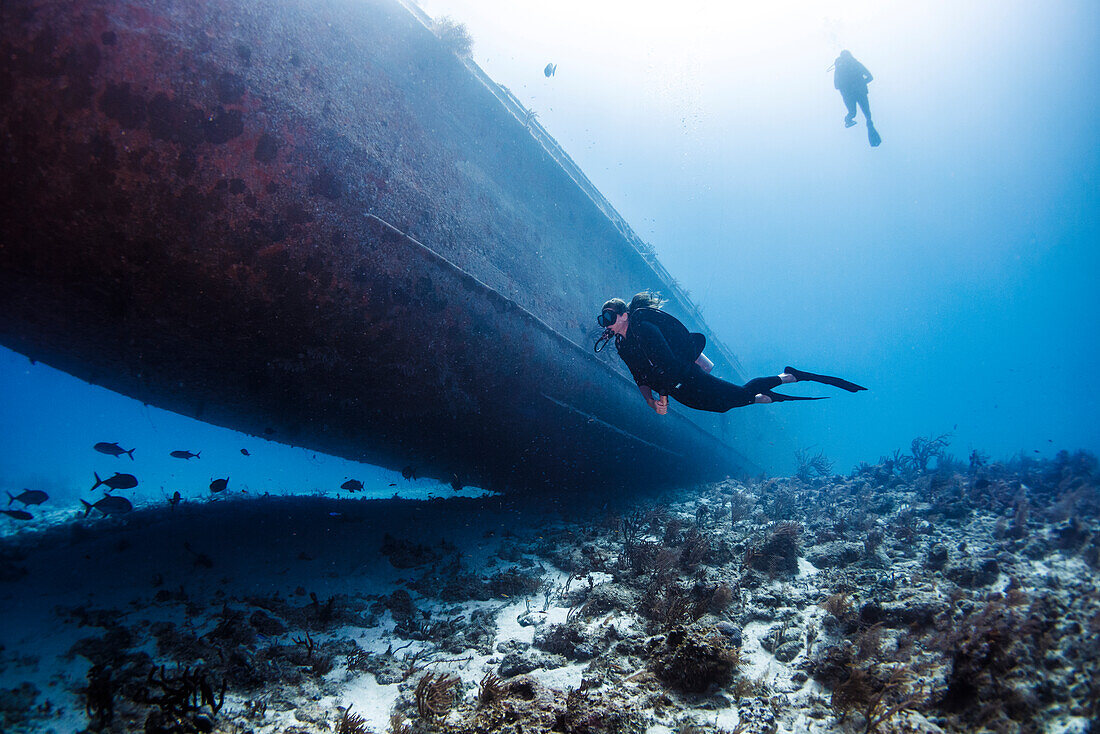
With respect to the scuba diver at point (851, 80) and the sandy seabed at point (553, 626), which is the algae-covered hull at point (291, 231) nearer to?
the sandy seabed at point (553, 626)

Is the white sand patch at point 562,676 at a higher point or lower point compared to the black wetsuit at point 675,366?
lower

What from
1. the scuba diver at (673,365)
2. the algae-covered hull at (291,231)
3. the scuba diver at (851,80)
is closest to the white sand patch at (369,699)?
the algae-covered hull at (291,231)

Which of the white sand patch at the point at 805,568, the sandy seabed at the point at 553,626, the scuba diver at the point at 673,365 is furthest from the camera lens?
the white sand patch at the point at 805,568

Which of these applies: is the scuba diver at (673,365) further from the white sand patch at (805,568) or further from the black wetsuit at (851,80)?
the black wetsuit at (851,80)

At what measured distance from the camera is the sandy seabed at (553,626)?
2.61 metres

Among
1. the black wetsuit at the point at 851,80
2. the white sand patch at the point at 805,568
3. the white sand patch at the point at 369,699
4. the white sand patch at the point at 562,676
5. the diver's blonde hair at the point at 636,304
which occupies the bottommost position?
the white sand patch at the point at 369,699

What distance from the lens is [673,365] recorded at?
4801mm

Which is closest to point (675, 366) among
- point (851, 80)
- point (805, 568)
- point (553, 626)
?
point (553, 626)

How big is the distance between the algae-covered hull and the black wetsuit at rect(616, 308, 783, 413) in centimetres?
162

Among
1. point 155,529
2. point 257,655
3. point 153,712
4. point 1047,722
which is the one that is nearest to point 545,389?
point 257,655

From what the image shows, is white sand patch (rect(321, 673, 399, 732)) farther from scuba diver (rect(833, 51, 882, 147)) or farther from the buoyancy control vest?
scuba diver (rect(833, 51, 882, 147))

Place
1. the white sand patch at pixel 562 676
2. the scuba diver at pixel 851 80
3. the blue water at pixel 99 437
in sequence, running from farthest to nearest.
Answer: the blue water at pixel 99 437 < the scuba diver at pixel 851 80 < the white sand patch at pixel 562 676

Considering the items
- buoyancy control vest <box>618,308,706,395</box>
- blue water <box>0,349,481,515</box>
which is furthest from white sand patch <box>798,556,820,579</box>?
blue water <box>0,349,481,515</box>

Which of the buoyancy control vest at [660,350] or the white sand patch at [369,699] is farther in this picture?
the buoyancy control vest at [660,350]
